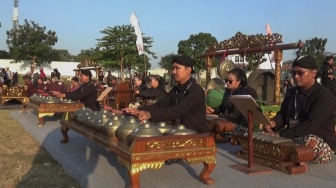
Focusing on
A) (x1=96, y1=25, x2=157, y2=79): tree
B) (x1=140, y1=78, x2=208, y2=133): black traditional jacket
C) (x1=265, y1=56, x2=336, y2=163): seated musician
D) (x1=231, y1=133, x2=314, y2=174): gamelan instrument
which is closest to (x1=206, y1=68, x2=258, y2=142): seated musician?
(x1=231, y1=133, x2=314, y2=174): gamelan instrument

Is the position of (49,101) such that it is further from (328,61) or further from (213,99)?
(328,61)

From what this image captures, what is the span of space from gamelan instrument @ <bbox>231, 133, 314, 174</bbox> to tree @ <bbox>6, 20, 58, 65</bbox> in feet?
127

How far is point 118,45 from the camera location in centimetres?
3103

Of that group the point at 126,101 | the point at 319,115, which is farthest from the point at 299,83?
the point at 126,101

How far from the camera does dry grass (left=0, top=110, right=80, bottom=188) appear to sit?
378 cm

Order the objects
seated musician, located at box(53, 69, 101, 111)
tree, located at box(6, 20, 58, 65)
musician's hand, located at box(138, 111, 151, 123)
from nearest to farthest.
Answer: musician's hand, located at box(138, 111, 151, 123) < seated musician, located at box(53, 69, 101, 111) < tree, located at box(6, 20, 58, 65)

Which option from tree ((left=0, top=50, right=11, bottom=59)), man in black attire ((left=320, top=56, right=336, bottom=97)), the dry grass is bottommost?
the dry grass

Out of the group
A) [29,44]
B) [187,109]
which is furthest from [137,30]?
[29,44]

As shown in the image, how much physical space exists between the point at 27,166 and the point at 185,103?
2.12m

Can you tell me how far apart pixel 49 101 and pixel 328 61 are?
5813 millimetres

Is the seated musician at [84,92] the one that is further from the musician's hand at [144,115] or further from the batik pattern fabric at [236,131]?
the musician's hand at [144,115]

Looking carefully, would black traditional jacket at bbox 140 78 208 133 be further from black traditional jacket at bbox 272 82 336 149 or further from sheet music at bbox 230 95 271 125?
black traditional jacket at bbox 272 82 336 149

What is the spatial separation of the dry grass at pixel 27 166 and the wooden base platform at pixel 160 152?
0.80 meters

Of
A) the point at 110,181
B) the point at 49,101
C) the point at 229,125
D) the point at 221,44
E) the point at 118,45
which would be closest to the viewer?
the point at 110,181
